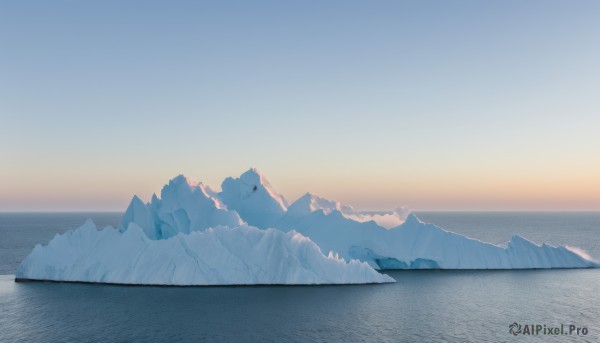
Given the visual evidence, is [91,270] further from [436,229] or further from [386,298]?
[436,229]

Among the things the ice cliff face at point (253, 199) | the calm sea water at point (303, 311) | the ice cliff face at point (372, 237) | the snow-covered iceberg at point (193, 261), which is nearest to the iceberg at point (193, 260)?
the snow-covered iceberg at point (193, 261)

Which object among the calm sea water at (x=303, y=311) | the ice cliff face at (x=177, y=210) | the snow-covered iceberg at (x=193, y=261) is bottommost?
the calm sea water at (x=303, y=311)

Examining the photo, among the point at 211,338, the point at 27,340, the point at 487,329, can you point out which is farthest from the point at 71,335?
the point at 487,329

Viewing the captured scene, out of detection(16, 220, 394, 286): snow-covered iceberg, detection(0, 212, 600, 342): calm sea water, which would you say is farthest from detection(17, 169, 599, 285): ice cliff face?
detection(0, 212, 600, 342): calm sea water

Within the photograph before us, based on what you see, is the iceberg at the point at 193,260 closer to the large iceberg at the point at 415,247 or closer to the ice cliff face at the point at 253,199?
the large iceberg at the point at 415,247

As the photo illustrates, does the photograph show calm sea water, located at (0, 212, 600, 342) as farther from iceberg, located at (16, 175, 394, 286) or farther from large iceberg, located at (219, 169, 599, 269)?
large iceberg, located at (219, 169, 599, 269)

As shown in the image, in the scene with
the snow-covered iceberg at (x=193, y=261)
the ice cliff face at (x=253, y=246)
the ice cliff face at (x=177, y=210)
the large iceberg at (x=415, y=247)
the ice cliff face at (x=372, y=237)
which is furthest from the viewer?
the large iceberg at (x=415, y=247)

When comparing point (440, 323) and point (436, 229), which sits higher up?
point (436, 229)

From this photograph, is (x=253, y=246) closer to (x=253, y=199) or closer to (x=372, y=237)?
(x=253, y=199)
